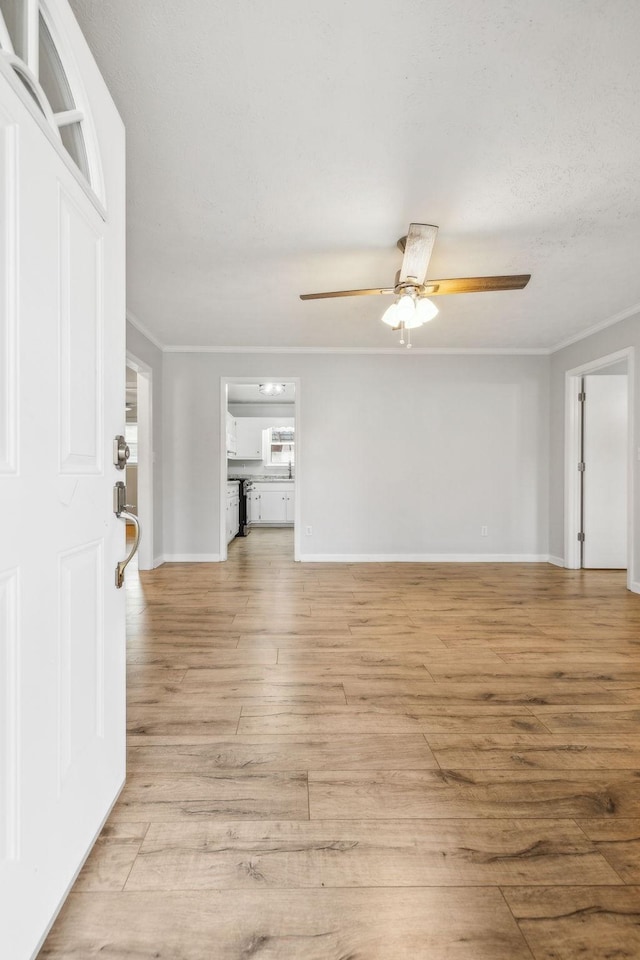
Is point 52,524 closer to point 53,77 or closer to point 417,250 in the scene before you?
point 53,77

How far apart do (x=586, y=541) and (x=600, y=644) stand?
8.42ft

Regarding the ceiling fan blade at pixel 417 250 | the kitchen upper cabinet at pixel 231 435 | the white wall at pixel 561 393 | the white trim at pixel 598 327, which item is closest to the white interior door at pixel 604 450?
the white wall at pixel 561 393

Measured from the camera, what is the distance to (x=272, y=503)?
880cm

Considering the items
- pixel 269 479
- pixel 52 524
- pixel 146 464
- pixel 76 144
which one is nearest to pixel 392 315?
pixel 76 144

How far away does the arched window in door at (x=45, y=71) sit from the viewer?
3.04 feet

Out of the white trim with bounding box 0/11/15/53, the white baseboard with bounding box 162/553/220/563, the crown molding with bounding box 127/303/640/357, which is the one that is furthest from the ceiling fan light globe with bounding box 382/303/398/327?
the white baseboard with bounding box 162/553/220/563

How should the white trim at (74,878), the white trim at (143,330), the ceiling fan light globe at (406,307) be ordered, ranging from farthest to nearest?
the white trim at (143,330)
the ceiling fan light globe at (406,307)
the white trim at (74,878)

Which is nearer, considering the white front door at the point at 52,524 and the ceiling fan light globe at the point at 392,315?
the white front door at the point at 52,524

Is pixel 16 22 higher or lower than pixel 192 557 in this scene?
higher

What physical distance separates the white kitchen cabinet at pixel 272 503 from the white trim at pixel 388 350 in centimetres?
375

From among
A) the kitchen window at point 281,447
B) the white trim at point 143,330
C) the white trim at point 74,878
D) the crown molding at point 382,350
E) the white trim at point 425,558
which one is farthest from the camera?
the kitchen window at point 281,447

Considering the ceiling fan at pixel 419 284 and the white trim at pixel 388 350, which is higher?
the white trim at pixel 388 350

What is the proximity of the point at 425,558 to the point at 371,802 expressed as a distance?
4.20 metres

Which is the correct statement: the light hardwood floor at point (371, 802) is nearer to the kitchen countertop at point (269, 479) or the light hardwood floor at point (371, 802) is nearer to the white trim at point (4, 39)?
the white trim at point (4, 39)
